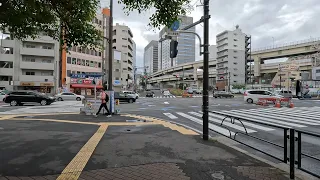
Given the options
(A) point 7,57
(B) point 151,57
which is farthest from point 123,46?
(B) point 151,57

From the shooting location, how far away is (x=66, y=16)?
561 centimetres

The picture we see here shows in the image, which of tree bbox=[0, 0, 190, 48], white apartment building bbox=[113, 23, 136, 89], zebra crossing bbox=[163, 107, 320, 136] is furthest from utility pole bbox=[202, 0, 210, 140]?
white apartment building bbox=[113, 23, 136, 89]

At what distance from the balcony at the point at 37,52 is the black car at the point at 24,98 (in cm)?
2523

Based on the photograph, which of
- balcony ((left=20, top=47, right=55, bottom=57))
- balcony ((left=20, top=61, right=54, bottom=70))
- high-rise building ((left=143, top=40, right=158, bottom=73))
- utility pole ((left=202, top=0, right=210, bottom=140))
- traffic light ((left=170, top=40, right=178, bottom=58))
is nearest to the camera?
utility pole ((left=202, top=0, right=210, bottom=140))

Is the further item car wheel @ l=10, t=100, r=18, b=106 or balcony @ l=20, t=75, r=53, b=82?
balcony @ l=20, t=75, r=53, b=82

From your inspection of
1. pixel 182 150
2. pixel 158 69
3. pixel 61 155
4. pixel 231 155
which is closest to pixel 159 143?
pixel 182 150

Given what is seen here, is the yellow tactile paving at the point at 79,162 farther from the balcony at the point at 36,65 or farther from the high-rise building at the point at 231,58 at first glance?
the high-rise building at the point at 231,58

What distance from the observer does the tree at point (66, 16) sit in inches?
199

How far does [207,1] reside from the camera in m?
7.46

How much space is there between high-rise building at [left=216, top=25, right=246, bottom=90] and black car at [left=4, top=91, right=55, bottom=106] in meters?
83.8

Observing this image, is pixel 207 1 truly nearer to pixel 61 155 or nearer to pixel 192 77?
pixel 61 155

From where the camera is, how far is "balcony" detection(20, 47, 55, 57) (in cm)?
4547

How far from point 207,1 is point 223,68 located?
332 ft

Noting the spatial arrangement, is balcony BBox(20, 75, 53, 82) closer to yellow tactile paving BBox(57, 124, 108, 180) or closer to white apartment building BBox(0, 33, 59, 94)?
white apartment building BBox(0, 33, 59, 94)
